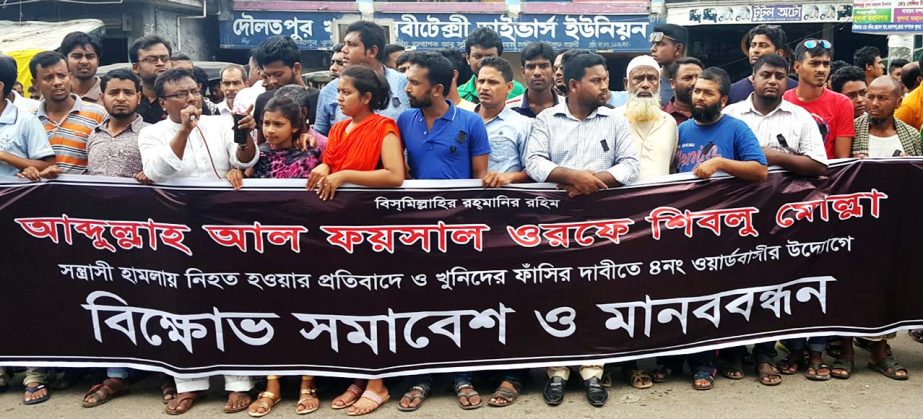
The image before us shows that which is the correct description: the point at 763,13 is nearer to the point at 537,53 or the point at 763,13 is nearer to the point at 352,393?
the point at 537,53

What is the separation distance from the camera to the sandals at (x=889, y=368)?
486 centimetres

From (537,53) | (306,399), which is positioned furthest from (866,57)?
(306,399)

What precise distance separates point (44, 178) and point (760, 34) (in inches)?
187

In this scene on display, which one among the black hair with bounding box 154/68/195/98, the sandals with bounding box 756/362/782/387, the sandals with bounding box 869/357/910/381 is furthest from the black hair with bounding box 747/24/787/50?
the black hair with bounding box 154/68/195/98

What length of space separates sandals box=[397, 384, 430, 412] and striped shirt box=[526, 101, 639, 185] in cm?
123

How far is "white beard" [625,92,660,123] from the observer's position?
4867mm

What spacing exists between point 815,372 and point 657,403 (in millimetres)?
1006

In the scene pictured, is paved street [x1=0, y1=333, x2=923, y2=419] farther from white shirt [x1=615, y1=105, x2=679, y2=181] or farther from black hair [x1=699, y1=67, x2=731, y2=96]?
black hair [x1=699, y1=67, x2=731, y2=96]

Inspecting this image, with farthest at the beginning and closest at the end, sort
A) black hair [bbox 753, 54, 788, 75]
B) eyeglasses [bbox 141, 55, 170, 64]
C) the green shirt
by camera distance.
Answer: the green shirt
eyeglasses [bbox 141, 55, 170, 64]
black hair [bbox 753, 54, 788, 75]

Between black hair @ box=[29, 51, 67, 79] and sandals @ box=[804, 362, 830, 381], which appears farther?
black hair @ box=[29, 51, 67, 79]

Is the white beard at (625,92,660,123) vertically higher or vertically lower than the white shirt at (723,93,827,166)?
higher

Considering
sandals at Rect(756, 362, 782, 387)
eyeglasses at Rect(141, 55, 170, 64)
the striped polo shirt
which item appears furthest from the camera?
eyeglasses at Rect(141, 55, 170, 64)

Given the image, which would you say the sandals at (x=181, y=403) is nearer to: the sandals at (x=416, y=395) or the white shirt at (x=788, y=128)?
the sandals at (x=416, y=395)

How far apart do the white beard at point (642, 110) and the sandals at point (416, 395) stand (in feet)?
6.05
